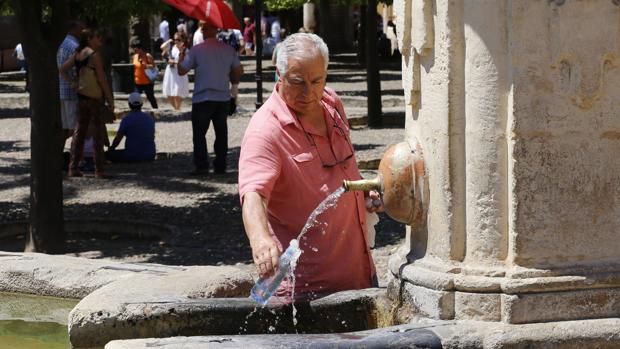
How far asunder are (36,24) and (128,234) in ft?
8.59

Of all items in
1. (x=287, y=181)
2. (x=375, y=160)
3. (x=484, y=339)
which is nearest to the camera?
(x=484, y=339)

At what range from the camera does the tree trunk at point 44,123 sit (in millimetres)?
10258

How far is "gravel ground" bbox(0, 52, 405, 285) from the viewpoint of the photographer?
36.0ft

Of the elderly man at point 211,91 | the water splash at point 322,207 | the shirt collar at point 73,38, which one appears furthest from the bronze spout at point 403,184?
the shirt collar at point 73,38

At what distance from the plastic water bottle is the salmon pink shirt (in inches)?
8.8

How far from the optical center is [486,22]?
473cm

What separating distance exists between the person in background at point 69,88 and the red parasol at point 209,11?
1.36 metres

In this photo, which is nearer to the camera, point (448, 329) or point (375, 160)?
point (448, 329)

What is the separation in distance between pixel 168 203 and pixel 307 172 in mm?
8217

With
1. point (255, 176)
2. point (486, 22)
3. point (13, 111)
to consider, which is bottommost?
point (13, 111)

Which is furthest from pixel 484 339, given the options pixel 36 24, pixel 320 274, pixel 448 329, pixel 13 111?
pixel 13 111

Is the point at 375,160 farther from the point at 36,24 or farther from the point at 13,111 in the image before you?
the point at 13,111

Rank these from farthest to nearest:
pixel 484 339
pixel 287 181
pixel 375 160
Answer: pixel 375 160
pixel 287 181
pixel 484 339

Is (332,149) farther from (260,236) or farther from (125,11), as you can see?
(125,11)
